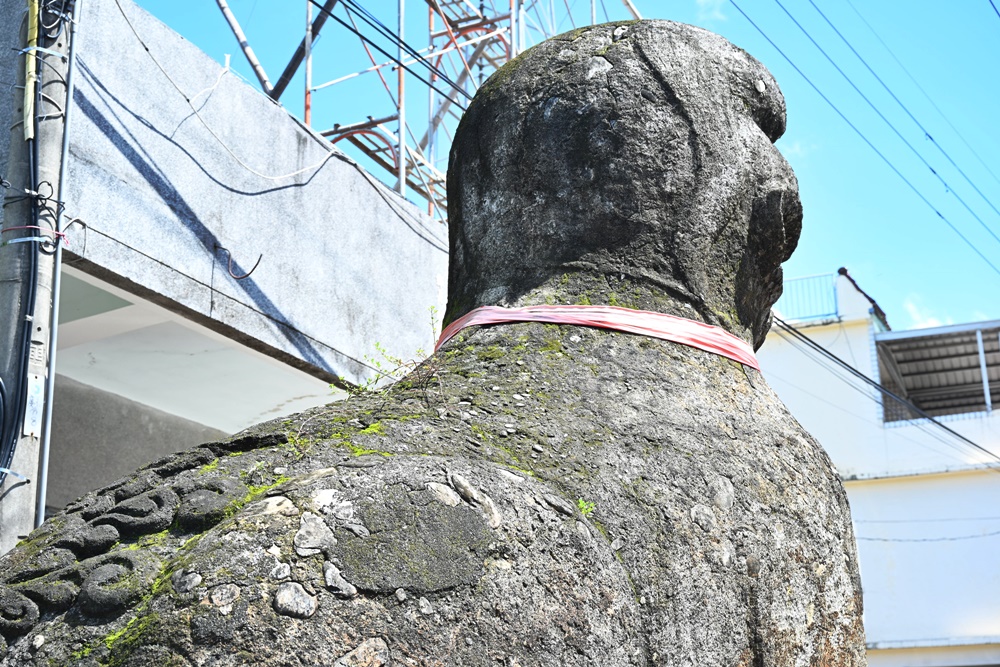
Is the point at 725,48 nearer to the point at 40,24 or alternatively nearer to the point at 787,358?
the point at 40,24

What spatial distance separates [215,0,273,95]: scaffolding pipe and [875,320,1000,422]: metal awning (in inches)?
552

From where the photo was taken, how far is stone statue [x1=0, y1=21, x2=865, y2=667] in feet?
5.92

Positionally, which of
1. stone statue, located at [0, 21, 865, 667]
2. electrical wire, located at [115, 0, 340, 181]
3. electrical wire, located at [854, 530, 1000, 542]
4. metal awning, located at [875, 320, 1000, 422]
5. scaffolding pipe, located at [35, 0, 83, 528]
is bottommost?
stone statue, located at [0, 21, 865, 667]

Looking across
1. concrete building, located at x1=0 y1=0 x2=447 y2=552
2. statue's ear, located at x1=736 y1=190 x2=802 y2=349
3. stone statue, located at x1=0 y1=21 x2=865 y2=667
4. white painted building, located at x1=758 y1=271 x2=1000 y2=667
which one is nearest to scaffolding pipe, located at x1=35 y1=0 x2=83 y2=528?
concrete building, located at x1=0 y1=0 x2=447 y2=552

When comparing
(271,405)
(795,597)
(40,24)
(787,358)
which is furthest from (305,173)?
(787,358)

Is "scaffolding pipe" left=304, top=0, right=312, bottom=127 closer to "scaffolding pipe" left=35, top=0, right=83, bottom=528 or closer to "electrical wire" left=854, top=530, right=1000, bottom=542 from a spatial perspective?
"scaffolding pipe" left=35, top=0, right=83, bottom=528

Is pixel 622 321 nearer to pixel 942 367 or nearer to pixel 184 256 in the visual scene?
pixel 184 256

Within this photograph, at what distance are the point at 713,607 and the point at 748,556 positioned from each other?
161 millimetres

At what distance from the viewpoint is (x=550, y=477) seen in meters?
2.21

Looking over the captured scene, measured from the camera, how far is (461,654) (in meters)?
1.87

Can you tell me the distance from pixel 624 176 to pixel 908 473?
58.8 ft

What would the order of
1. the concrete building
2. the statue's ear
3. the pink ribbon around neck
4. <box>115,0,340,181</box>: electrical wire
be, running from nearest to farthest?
the pink ribbon around neck → the statue's ear → the concrete building → <box>115,0,340,181</box>: electrical wire

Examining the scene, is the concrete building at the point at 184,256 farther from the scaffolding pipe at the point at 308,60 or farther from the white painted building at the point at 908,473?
the white painted building at the point at 908,473

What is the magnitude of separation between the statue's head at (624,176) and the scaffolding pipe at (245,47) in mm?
5678
